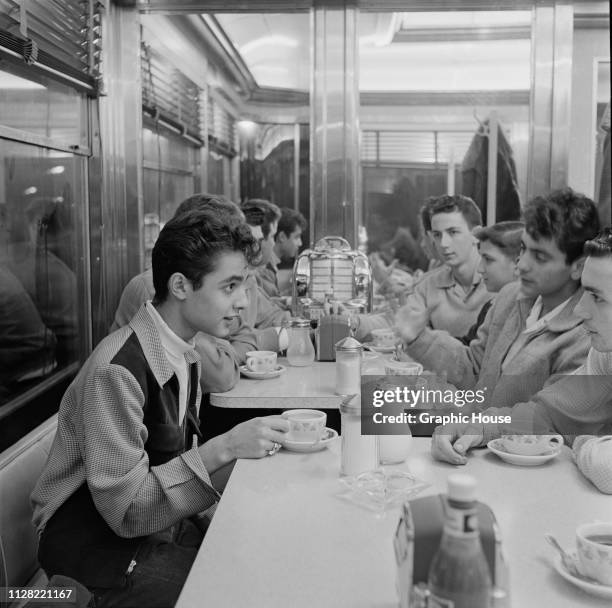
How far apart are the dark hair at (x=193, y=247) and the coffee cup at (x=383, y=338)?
1394 millimetres

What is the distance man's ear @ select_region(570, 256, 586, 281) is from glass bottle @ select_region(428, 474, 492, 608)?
1375mm

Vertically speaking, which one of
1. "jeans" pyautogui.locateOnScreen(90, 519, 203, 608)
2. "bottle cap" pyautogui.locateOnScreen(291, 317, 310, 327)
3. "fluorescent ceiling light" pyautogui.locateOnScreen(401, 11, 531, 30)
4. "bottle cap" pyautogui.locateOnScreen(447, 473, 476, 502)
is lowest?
"jeans" pyautogui.locateOnScreen(90, 519, 203, 608)

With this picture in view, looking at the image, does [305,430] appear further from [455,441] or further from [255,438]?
[455,441]

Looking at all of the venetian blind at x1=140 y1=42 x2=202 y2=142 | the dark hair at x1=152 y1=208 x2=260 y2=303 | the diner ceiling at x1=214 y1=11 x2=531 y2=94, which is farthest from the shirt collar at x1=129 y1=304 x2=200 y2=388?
the diner ceiling at x1=214 y1=11 x2=531 y2=94

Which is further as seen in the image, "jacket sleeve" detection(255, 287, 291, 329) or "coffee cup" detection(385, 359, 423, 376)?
"jacket sleeve" detection(255, 287, 291, 329)

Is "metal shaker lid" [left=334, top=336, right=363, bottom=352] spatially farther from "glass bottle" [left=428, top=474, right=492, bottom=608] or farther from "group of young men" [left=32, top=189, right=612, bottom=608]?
"glass bottle" [left=428, top=474, right=492, bottom=608]

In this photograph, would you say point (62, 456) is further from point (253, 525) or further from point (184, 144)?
point (184, 144)

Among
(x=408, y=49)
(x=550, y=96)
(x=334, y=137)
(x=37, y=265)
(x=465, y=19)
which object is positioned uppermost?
(x=465, y=19)

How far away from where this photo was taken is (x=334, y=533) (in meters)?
1.12

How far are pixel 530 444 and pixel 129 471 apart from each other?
767 millimetres

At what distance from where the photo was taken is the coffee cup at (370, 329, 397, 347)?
116 inches

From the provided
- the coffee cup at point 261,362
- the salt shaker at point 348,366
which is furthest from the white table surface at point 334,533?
the coffee cup at point 261,362

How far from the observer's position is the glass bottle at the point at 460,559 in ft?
2.12

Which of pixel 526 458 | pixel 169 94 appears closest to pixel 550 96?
pixel 169 94
